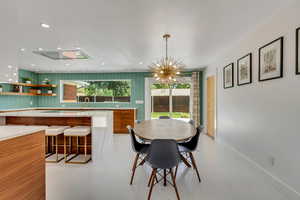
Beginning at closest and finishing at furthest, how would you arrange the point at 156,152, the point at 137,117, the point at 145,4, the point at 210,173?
the point at 156,152, the point at 145,4, the point at 210,173, the point at 137,117

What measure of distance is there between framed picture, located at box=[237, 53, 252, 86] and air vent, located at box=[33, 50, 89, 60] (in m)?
3.75

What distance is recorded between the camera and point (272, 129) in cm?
219

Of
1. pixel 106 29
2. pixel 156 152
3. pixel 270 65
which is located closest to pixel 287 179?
pixel 270 65

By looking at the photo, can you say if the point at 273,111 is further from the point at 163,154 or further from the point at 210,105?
the point at 210,105

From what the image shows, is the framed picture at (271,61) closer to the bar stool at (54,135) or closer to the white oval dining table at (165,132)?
the white oval dining table at (165,132)

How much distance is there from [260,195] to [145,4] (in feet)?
Answer: 9.43

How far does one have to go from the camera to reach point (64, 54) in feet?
13.0

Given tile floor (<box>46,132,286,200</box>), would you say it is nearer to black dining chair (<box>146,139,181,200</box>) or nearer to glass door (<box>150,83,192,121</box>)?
black dining chair (<box>146,139,181,200</box>)

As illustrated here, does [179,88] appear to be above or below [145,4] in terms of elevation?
below

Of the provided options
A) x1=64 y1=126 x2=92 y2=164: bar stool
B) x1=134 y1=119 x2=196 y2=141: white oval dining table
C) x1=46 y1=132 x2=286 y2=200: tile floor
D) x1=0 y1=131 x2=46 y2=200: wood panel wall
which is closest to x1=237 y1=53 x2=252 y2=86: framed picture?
x1=134 y1=119 x2=196 y2=141: white oval dining table

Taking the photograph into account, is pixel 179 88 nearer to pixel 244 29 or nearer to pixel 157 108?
pixel 157 108

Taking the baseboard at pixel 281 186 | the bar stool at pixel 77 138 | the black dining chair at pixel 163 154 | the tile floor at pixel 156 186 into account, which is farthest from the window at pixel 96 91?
the baseboard at pixel 281 186

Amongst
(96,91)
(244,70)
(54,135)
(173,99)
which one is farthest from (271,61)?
(96,91)

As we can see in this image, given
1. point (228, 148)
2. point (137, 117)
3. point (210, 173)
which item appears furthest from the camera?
point (137, 117)
